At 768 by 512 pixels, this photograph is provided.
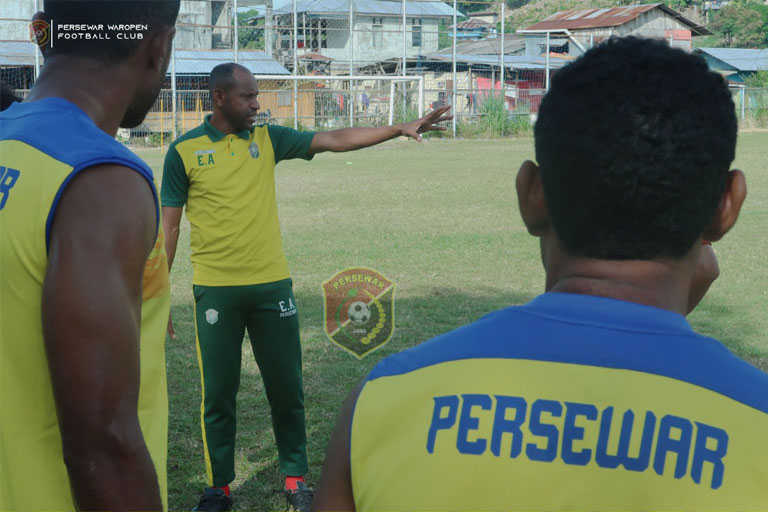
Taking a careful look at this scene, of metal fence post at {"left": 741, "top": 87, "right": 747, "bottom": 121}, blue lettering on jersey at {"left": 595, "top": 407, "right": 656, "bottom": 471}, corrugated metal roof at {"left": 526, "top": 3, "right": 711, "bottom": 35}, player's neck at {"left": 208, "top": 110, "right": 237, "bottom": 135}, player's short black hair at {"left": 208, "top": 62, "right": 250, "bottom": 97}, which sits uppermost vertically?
corrugated metal roof at {"left": 526, "top": 3, "right": 711, "bottom": 35}

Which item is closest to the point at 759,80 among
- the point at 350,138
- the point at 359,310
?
the point at 359,310

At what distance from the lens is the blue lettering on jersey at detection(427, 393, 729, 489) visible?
1113 mm

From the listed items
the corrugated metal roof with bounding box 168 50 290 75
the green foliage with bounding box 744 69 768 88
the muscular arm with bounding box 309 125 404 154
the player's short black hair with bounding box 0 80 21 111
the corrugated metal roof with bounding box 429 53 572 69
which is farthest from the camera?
the corrugated metal roof with bounding box 429 53 572 69

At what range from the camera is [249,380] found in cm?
646

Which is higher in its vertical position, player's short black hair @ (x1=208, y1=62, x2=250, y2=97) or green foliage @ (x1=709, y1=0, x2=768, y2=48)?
green foliage @ (x1=709, y1=0, x2=768, y2=48)

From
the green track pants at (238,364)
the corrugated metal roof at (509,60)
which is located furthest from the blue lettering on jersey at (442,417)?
the corrugated metal roof at (509,60)

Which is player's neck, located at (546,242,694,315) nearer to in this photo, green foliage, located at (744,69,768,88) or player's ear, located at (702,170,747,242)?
player's ear, located at (702,170,747,242)

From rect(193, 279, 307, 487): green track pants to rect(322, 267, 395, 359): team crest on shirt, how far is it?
2330 millimetres

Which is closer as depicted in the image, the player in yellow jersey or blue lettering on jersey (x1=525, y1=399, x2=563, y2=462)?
blue lettering on jersey (x1=525, y1=399, x2=563, y2=462)

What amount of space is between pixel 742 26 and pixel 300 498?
81.0m

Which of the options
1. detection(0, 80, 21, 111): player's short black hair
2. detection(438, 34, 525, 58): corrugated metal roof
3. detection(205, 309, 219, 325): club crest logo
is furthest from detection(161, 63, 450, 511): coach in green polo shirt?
detection(438, 34, 525, 58): corrugated metal roof

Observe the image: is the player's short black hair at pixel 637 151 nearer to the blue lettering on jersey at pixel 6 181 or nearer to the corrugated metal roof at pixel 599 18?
the blue lettering on jersey at pixel 6 181

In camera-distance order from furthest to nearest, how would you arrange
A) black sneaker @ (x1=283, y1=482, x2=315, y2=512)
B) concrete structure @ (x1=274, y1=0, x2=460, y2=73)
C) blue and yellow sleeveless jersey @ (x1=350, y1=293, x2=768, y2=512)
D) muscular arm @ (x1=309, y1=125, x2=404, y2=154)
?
concrete structure @ (x1=274, y1=0, x2=460, y2=73)
muscular arm @ (x1=309, y1=125, x2=404, y2=154)
black sneaker @ (x1=283, y1=482, x2=315, y2=512)
blue and yellow sleeveless jersey @ (x1=350, y1=293, x2=768, y2=512)

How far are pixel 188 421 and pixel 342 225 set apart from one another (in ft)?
27.7
